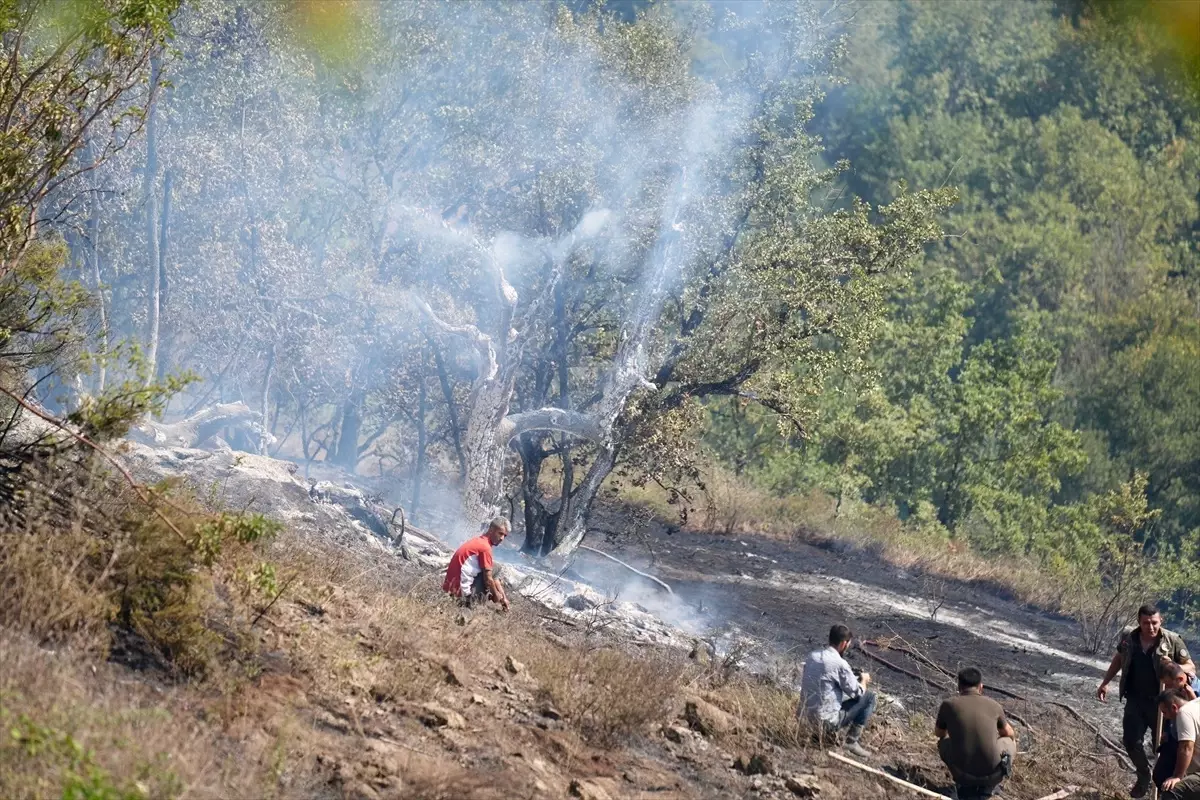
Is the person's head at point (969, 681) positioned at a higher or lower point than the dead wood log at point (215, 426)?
higher

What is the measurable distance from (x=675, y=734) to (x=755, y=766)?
27.6 inches

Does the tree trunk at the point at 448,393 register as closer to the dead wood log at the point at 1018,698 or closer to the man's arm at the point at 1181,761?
the dead wood log at the point at 1018,698

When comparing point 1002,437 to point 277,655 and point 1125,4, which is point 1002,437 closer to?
point 277,655

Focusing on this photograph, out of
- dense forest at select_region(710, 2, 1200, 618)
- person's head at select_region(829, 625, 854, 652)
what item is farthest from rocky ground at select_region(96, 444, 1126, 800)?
dense forest at select_region(710, 2, 1200, 618)

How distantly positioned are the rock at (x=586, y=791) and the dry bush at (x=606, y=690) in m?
1.31

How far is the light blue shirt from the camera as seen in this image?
10875 mm

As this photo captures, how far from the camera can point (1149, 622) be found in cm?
1122

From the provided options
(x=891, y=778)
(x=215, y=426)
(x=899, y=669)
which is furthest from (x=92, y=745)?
(x=215, y=426)

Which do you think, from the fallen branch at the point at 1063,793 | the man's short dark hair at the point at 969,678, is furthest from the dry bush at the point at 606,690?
the fallen branch at the point at 1063,793

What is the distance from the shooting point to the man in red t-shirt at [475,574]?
1209 centimetres

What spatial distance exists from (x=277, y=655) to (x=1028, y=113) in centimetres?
6117

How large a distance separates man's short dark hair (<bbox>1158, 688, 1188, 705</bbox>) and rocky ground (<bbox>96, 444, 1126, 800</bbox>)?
3.90 ft

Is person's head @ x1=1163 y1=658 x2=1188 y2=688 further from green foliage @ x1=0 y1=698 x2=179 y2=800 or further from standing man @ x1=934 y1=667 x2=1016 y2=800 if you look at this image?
green foliage @ x1=0 y1=698 x2=179 y2=800

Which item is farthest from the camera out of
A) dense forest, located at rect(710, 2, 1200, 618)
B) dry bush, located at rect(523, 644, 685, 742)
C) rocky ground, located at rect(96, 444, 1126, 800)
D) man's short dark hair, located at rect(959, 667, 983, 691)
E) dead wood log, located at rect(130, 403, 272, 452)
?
dense forest, located at rect(710, 2, 1200, 618)
